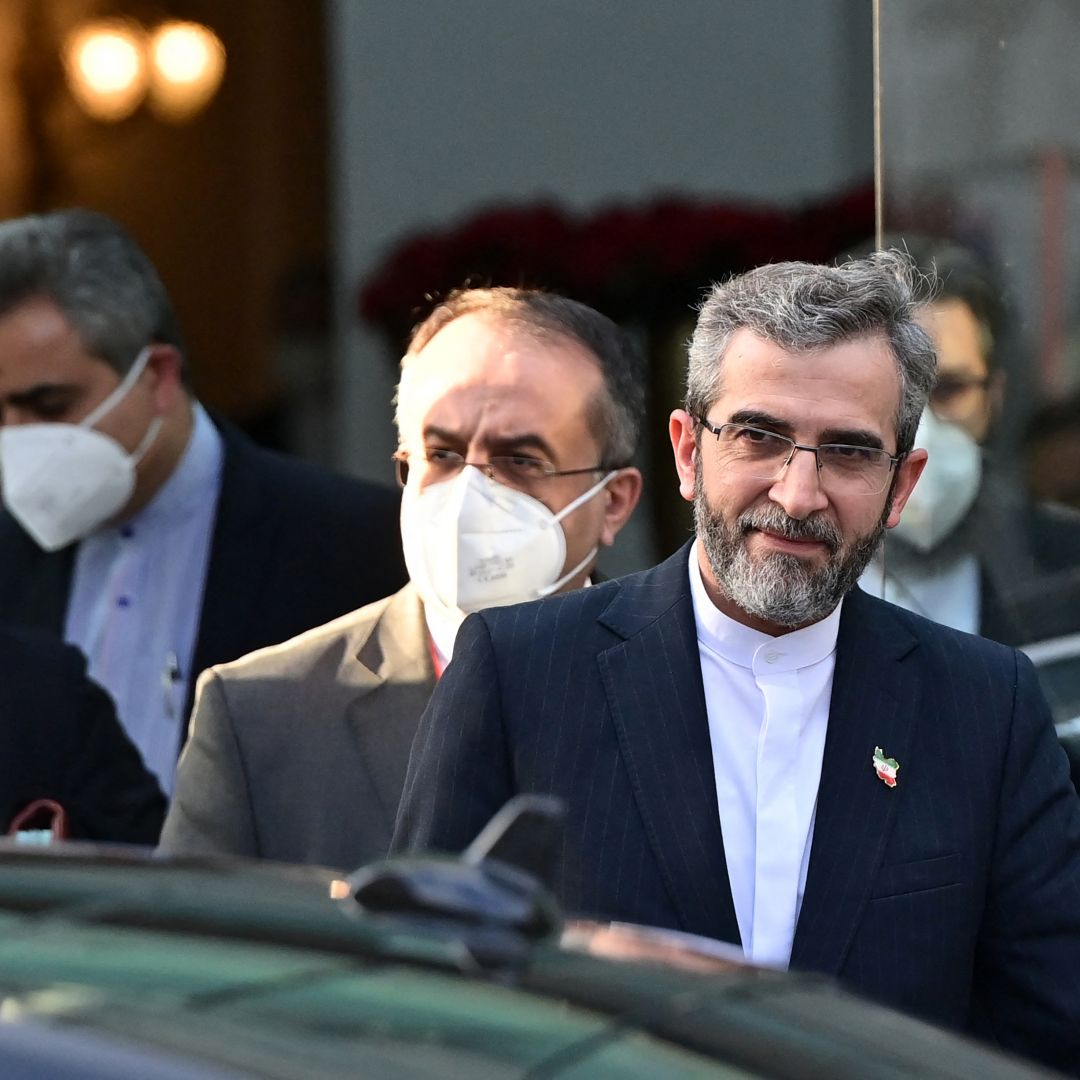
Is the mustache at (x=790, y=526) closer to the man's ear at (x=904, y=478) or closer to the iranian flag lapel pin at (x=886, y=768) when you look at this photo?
the man's ear at (x=904, y=478)

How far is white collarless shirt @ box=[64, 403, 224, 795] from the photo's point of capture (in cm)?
475

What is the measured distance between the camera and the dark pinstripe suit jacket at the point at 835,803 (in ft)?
9.50

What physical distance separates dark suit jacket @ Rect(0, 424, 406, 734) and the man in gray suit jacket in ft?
2.71

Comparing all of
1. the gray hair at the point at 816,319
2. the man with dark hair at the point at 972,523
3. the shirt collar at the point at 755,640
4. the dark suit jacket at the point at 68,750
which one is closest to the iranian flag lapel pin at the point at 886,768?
the shirt collar at the point at 755,640

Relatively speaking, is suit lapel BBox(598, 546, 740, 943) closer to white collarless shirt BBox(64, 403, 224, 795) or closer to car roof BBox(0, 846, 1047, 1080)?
car roof BBox(0, 846, 1047, 1080)

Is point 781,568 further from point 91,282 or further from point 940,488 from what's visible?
point 91,282

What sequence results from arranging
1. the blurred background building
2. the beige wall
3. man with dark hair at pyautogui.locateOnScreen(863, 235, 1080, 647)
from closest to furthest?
man with dark hair at pyautogui.locateOnScreen(863, 235, 1080, 647) → the blurred background building → the beige wall

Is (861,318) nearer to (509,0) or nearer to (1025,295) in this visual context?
(1025,295)

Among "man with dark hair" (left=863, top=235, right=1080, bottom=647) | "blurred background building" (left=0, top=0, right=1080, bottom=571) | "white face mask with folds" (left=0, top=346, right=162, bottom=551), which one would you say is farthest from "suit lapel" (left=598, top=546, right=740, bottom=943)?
"blurred background building" (left=0, top=0, right=1080, bottom=571)

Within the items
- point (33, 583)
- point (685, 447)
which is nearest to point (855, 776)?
point (685, 447)

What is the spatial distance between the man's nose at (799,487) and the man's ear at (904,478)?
148 mm

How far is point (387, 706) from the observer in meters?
3.66

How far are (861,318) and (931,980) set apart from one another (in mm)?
853

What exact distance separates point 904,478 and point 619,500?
0.98 m
